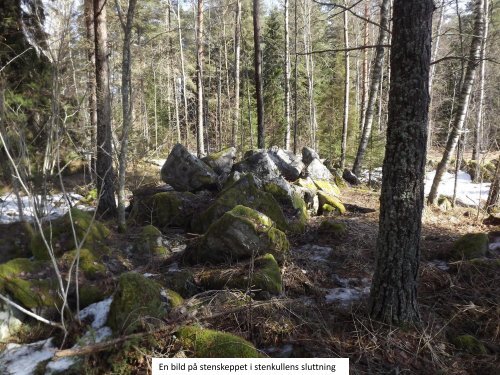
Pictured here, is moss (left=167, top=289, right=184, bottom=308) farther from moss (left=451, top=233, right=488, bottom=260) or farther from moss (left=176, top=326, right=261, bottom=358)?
moss (left=451, top=233, right=488, bottom=260)

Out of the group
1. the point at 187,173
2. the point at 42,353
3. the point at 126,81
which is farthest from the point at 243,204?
the point at 42,353

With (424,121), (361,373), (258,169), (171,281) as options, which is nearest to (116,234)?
(171,281)

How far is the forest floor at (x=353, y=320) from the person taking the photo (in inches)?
112

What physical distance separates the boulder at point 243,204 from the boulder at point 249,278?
195cm

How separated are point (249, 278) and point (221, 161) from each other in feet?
21.7

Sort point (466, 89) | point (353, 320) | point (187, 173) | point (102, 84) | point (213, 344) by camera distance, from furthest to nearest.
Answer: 1. point (187, 173)
2. point (466, 89)
3. point (102, 84)
4. point (353, 320)
5. point (213, 344)

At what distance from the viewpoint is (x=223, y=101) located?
24766 millimetres

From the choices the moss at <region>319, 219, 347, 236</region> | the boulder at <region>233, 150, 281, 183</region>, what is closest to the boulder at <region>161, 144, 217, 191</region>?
the boulder at <region>233, 150, 281, 183</region>

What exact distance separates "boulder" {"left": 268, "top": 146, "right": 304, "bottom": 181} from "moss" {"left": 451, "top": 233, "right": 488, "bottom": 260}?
547 centimetres

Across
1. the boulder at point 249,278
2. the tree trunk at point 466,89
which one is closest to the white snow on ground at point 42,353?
the boulder at point 249,278

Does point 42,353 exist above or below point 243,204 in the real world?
below

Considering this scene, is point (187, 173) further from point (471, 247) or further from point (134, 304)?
point (471, 247)

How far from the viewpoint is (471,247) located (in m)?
4.89

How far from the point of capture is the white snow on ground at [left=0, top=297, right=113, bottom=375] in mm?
2820
